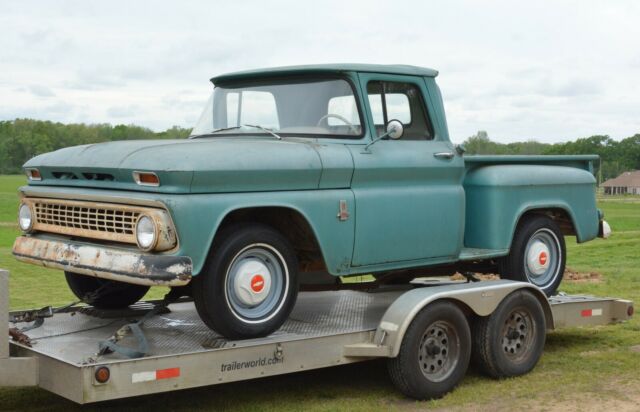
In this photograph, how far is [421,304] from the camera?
6406 mm

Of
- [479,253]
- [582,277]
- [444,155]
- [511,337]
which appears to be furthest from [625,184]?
[444,155]

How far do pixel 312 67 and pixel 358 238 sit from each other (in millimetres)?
1331

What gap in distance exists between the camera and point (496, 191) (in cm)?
750

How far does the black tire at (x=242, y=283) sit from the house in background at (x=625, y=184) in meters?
131

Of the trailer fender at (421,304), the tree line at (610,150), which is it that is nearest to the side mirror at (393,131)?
the trailer fender at (421,304)

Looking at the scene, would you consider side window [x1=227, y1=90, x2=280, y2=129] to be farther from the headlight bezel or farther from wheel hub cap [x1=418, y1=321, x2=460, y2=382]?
wheel hub cap [x1=418, y1=321, x2=460, y2=382]

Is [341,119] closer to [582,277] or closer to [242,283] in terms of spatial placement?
[242,283]

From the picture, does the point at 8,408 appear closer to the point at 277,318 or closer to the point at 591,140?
the point at 277,318

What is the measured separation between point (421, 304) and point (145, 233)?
6.62ft

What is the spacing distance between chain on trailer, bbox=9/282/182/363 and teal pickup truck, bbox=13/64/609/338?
0.09 m

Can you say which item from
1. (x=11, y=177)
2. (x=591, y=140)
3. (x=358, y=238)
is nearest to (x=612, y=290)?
(x=358, y=238)

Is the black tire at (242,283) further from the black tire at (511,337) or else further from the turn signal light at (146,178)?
the black tire at (511,337)

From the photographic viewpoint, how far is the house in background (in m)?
130

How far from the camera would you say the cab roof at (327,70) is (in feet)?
22.2
